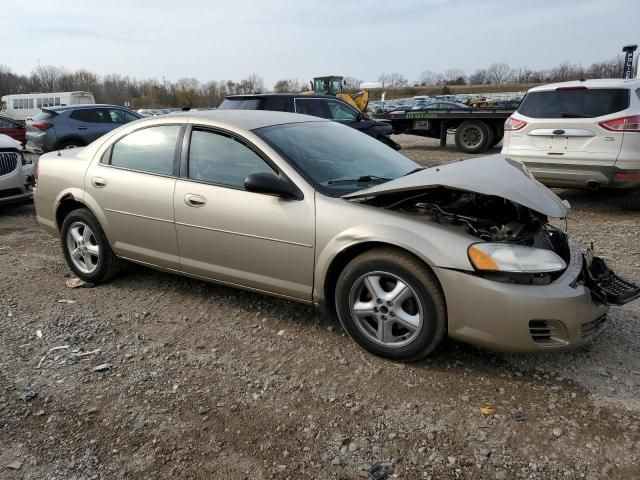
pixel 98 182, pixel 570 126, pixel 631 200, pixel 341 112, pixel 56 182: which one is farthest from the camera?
pixel 341 112

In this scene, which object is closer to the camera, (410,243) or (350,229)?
(410,243)

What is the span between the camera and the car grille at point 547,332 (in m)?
2.76

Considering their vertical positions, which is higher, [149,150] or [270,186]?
[149,150]

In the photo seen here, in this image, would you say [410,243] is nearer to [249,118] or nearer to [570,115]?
[249,118]

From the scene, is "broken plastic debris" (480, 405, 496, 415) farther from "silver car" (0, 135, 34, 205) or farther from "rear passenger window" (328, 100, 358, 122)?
"rear passenger window" (328, 100, 358, 122)

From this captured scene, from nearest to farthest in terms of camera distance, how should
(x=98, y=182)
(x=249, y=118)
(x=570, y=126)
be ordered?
(x=249, y=118), (x=98, y=182), (x=570, y=126)

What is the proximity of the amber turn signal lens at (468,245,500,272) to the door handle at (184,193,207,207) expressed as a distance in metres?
1.92

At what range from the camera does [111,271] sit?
4.56 meters

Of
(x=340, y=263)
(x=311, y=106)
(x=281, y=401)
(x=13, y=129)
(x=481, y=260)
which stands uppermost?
(x=311, y=106)

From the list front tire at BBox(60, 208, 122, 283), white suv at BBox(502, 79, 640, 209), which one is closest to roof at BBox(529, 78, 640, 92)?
white suv at BBox(502, 79, 640, 209)

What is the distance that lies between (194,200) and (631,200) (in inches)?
241

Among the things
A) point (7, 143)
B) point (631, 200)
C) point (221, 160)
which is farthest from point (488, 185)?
point (7, 143)

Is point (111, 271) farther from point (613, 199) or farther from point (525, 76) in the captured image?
point (525, 76)

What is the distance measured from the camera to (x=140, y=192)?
4043 mm
